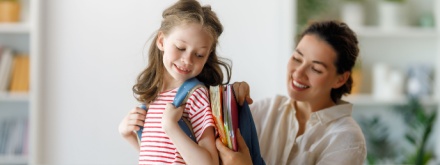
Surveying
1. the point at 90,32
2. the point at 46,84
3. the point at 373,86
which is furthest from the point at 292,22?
the point at 46,84

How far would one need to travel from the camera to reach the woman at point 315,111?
7.11ft

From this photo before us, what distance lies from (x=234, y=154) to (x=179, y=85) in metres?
0.22

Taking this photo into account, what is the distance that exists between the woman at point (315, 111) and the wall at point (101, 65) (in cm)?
223

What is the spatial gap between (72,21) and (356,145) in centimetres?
294

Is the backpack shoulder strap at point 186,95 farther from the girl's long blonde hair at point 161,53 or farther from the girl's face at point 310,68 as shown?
the girl's face at point 310,68

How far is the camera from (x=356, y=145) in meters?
2.14

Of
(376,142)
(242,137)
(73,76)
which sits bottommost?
(376,142)

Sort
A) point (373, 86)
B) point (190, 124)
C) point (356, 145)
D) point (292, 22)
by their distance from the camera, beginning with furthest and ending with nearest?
point (373, 86) < point (292, 22) < point (356, 145) < point (190, 124)

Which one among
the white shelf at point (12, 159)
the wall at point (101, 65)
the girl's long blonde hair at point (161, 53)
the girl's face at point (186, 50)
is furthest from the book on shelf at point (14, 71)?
the girl's face at point (186, 50)

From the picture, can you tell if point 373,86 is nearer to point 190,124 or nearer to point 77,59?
point 77,59

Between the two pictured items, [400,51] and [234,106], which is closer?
[234,106]

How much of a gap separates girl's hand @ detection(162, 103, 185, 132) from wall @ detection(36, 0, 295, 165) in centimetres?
284

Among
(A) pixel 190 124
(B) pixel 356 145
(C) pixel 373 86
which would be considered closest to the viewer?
(A) pixel 190 124

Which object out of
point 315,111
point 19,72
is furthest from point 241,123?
point 19,72
